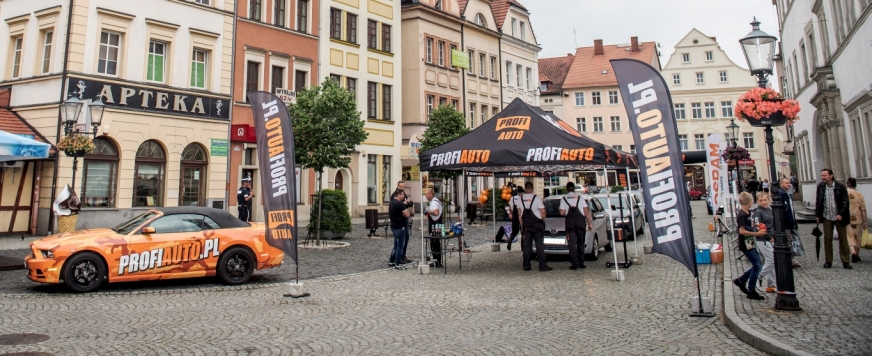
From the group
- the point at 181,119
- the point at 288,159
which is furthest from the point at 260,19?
the point at 288,159

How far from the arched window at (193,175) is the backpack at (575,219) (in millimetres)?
15851

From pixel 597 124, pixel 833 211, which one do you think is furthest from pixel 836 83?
pixel 597 124

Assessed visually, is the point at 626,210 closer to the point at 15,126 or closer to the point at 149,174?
the point at 149,174

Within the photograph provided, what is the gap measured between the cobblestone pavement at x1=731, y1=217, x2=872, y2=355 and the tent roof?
11.3 ft

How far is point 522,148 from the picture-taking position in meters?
10.9

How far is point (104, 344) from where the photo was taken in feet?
20.1

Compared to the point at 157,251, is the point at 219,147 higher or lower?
higher

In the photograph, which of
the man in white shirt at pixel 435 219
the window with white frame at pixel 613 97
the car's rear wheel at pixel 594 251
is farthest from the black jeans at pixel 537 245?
the window with white frame at pixel 613 97

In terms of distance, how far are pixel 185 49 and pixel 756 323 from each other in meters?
21.7

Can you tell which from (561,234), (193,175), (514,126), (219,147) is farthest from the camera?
(219,147)

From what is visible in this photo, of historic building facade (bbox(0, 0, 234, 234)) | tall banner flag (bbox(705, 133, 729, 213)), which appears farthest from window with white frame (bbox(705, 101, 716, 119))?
historic building facade (bbox(0, 0, 234, 234))

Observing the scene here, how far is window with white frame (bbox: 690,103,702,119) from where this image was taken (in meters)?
62.0

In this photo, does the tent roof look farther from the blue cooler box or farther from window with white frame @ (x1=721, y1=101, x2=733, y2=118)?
window with white frame @ (x1=721, y1=101, x2=733, y2=118)

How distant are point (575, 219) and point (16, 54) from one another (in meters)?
21.5
